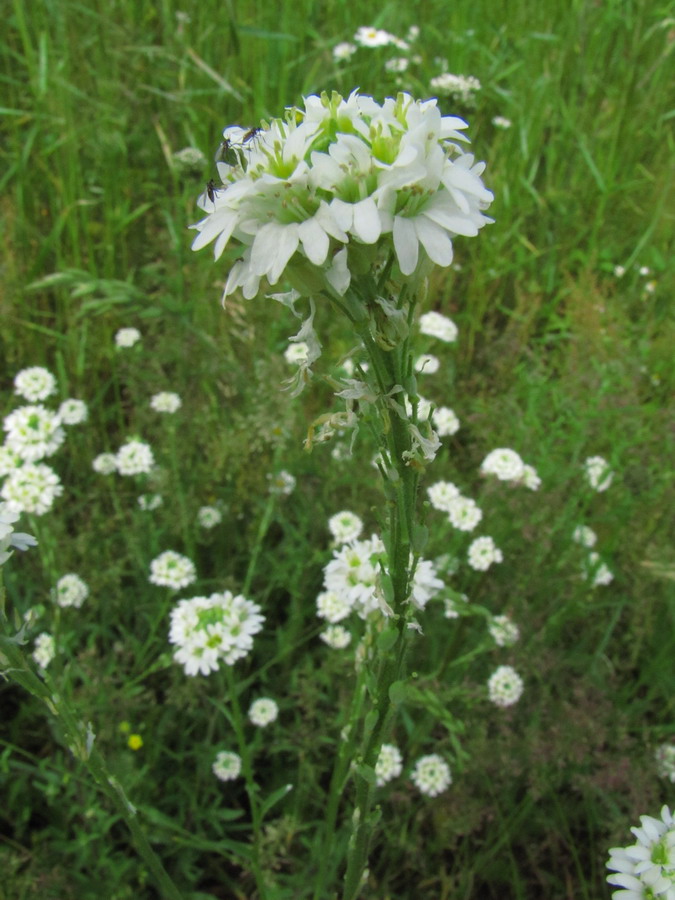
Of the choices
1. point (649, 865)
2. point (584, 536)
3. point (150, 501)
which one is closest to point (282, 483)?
point (150, 501)

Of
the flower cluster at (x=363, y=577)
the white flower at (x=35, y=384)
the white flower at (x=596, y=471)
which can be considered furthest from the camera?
the white flower at (x=35, y=384)

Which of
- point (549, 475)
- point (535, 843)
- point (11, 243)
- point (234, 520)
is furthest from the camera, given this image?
point (11, 243)

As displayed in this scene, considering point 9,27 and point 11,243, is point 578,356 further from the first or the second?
point 9,27

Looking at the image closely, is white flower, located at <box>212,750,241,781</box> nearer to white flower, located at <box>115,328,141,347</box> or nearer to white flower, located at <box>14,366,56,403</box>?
white flower, located at <box>14,366,56,403</box>

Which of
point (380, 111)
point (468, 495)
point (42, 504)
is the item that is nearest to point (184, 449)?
point (42, 504)

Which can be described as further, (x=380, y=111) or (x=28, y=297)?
(x=28, y=297)

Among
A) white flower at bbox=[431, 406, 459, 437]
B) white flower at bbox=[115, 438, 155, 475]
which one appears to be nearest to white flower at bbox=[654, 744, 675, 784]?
white flower at bbox=[431, 406, 459, 437]

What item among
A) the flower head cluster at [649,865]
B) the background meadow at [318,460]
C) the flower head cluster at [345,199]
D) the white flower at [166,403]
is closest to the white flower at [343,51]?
the background meadow at [318,460]

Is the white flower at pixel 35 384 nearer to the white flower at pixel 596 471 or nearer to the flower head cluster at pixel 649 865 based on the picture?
the white flower at pixel 596 471
